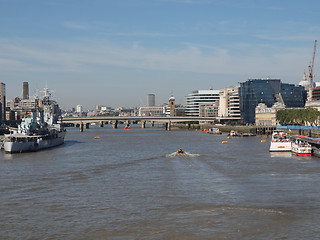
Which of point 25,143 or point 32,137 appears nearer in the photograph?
point 25,143

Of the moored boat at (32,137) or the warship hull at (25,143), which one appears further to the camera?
the moored boat at (32,137)

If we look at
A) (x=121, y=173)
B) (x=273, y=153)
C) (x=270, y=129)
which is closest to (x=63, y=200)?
(x=121, y=173)

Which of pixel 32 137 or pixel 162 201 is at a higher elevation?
pixel 32 137

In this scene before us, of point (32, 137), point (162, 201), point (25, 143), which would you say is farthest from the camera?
point (32, 137)

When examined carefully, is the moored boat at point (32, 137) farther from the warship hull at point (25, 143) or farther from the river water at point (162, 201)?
the river water at point (162, 201)

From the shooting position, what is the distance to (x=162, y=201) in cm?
4097

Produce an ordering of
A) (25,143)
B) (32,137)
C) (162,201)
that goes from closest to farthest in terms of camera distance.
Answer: (162,201) → (25,143) → (32,137)

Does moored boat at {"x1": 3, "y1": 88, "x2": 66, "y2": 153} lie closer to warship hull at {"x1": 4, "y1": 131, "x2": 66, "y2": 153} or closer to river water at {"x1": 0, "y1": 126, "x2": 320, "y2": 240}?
warship hull at {"x1": 4, "y1": 131, "x2": 66, "y2": 153}

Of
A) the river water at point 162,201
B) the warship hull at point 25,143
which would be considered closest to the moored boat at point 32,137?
the warship hull at point 25,143

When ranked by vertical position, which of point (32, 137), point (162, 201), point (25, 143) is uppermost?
point (32, 137)

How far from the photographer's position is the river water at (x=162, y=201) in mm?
32156

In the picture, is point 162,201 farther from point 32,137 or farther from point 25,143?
point 32,137

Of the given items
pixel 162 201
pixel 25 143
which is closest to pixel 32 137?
pixel 25 143

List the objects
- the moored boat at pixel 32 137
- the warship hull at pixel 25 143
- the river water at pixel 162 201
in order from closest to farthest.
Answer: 1. the river water at pixel 162 201
2. the warship hull at pixel 25 143
3. the moored boat at pixel 32 137
